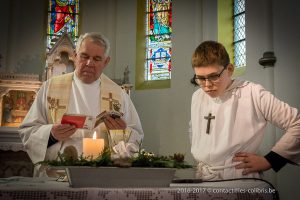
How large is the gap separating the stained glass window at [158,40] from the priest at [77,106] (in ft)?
16.4

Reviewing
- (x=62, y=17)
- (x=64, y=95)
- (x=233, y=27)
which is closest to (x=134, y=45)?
(x=62, y=17)

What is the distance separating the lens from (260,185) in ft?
6.91

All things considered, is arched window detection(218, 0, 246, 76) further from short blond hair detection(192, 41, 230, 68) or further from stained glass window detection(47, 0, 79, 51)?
short blond hair detection(192, 41, 230, 68)

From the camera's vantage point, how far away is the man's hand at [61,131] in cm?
307

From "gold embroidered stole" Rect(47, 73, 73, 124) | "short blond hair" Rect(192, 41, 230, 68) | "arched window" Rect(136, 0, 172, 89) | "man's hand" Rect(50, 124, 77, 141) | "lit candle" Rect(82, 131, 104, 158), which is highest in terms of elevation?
"arched window" Rect(136, 0, 172, 89)

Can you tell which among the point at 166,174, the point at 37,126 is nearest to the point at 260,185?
the point at 166,174

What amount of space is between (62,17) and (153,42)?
2191 millimetres

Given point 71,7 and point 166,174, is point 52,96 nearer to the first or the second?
point 166,174

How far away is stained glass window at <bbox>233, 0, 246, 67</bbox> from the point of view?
317 inches

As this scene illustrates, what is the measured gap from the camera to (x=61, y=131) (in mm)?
3111

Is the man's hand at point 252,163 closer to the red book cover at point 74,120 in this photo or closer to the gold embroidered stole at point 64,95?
the red book cover at point 74,120

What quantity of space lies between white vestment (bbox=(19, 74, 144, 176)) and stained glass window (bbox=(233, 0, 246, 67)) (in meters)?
4.27

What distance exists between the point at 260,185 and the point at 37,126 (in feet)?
6.83

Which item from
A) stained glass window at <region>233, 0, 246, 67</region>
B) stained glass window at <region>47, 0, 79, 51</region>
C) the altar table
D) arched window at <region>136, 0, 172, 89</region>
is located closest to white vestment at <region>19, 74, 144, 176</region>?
the altar table
